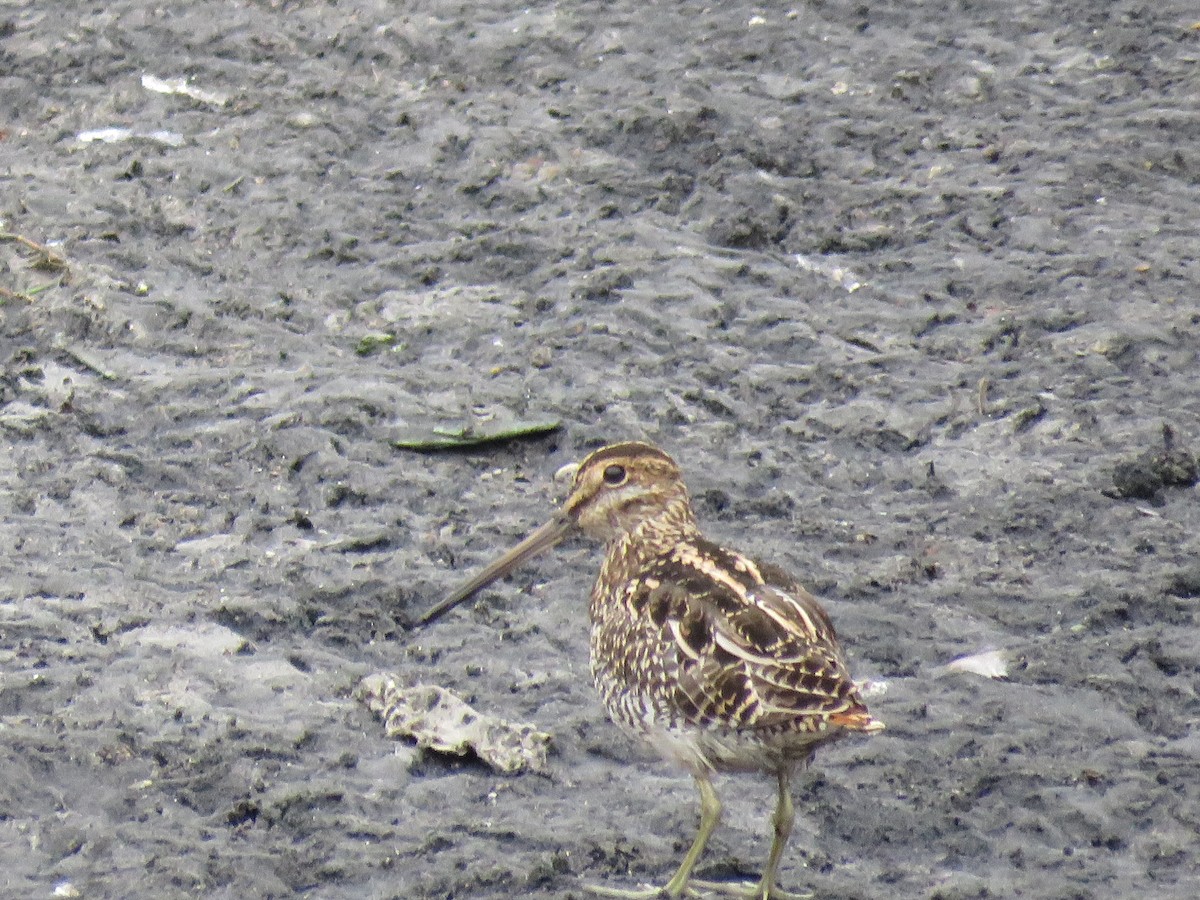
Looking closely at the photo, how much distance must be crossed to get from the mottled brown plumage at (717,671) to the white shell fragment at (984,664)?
76 centimetres

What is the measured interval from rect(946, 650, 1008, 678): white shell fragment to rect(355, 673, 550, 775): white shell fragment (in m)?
1.16

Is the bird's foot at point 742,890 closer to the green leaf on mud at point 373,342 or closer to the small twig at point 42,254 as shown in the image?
the green leaf on mud at point 373,342

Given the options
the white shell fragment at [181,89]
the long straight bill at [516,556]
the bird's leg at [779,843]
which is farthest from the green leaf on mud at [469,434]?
the white shell fragment at [181,89]

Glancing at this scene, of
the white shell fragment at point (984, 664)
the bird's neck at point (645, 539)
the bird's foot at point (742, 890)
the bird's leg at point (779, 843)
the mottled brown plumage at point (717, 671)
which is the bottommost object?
the white shell fragment at point (984, 664)

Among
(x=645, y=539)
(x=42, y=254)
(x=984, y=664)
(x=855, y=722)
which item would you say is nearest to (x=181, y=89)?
(x=42, y=254)

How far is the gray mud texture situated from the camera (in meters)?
4.52

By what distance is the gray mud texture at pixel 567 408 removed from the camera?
14.8 ft

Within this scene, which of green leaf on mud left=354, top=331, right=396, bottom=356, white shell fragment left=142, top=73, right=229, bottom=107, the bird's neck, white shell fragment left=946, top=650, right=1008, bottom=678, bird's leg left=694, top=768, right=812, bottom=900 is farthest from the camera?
white shell fragment left=142, top=73, right=229, bottom=107

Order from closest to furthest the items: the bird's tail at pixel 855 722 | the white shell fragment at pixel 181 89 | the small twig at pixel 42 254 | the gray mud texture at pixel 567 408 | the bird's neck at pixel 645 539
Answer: the bird's tail at pixel 855 722, the gray mud texture at pixel 567 408, the bird's neck at pixel 645 539, the small twig at pixel 42 254, the white shell fragment at pixel 181 89

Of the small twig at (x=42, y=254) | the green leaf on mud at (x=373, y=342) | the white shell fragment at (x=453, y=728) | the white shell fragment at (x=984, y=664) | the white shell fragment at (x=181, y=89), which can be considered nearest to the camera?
the white shell fragment at (x=453, y=728)

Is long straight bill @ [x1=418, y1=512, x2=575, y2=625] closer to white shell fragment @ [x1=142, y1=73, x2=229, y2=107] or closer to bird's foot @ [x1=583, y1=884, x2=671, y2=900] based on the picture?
bird's foot @ [x1=583, y1=884, x2=671, y2=900]

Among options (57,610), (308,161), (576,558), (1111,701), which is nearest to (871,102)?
(308,161)

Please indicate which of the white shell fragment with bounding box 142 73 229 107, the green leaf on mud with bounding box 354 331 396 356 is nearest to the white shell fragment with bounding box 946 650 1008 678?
the green leaf on mud with bounding box 354 331 396 356

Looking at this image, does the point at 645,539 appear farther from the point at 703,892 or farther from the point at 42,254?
the point at 42,254
